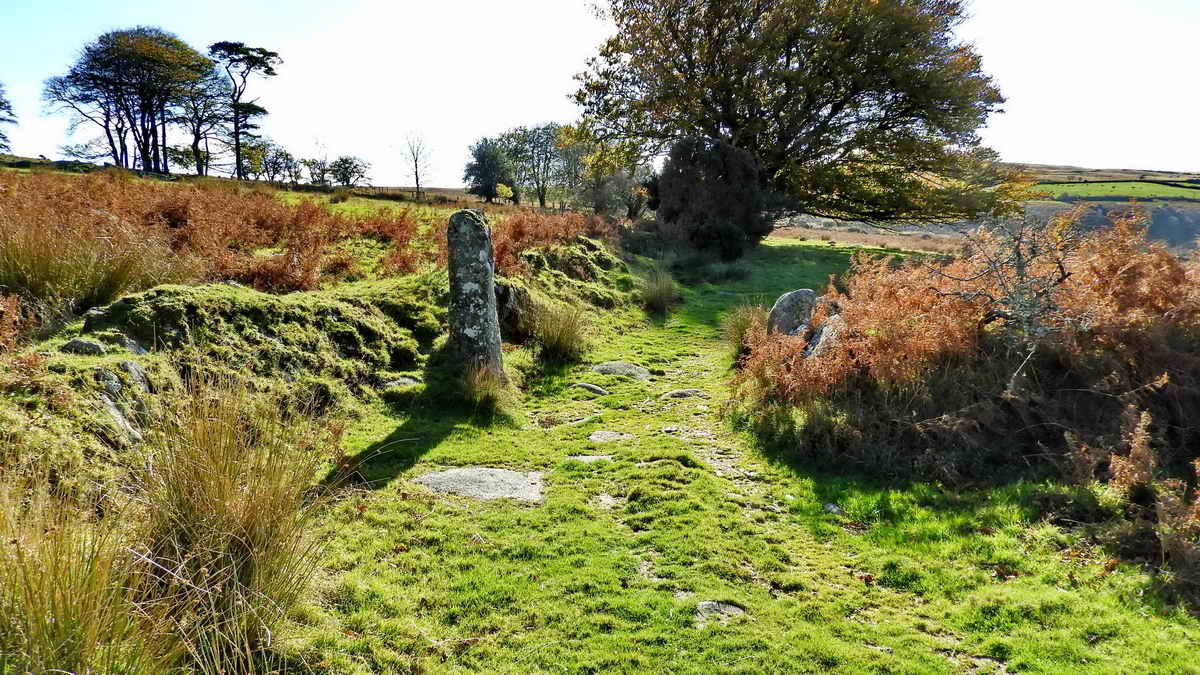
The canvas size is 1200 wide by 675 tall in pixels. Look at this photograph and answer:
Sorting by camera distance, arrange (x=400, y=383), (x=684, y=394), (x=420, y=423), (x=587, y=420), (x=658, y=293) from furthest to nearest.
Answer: (x=658, y=293) → (x=684, y=394) → (x=587, y=420) → (x=400, y=383) → (x=420, y=423)

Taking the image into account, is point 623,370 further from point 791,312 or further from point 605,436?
point 791,312

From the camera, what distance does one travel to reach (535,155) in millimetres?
53375

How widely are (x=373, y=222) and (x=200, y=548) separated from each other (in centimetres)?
1197

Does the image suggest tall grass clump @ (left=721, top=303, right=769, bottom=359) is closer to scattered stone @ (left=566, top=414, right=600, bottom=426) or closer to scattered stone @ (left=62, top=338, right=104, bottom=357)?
scattered stone @ (left=566, top=414, right=600, bottom=426)

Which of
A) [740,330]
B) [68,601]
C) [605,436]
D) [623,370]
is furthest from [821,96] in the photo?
[68,601]

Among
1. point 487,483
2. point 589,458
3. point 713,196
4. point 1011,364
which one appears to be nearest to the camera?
point 487,483

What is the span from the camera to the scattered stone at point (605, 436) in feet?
21.7

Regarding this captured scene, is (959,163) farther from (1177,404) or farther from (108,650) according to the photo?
(108,650)

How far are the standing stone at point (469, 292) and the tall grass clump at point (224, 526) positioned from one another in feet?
14.3

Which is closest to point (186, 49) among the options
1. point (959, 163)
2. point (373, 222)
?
point (373, 222)

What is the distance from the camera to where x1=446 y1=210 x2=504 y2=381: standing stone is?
7.61 metres

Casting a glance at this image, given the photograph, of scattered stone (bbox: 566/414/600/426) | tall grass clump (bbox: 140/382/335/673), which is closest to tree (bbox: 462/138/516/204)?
scattered stone (bbox: 566/414/600/426)

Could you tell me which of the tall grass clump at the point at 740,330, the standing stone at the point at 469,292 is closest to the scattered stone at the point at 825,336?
the tall grass clump at the point at 740,330

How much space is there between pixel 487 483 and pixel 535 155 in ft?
170
